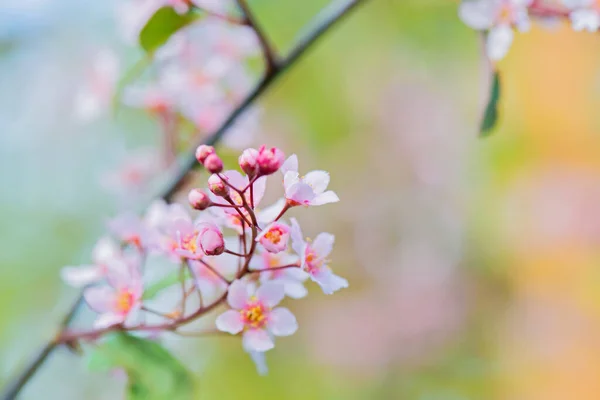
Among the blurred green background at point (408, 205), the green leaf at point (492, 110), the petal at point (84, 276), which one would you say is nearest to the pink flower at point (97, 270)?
the petal at point (84, 276)

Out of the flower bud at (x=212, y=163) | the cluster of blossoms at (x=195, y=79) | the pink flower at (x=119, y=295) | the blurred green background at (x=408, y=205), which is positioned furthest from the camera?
the blurred green background at (x=408, y=205)

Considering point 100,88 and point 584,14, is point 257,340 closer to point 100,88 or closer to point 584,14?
point 584,14

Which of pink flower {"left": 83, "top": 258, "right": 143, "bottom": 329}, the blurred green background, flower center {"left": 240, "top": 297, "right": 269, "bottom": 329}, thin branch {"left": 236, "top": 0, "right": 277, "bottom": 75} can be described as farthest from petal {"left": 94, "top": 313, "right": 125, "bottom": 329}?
the blurred green background

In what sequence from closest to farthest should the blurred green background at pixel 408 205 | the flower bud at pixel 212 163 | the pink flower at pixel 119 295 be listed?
the flower bud at pixel 212 163, the pink flower at pixel 119 295, the blurred green background at pixel 408 205

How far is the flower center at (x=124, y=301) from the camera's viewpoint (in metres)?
0.50

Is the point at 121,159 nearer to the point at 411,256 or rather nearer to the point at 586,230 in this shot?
the point at 411,256

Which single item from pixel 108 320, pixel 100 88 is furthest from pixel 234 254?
pixel 100 88

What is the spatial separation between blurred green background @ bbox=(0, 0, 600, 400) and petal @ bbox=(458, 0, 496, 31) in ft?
3.77

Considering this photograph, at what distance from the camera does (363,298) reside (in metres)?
1.91

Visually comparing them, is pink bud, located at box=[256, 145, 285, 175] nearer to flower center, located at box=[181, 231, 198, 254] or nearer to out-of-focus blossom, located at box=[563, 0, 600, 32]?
flower center, located at box=[181, 231, 198, 254]

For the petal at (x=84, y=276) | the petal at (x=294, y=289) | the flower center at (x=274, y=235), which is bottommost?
the petal at (x=84, y=276)

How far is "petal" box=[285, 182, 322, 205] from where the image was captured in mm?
402

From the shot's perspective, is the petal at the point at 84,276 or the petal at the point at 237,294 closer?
the petal at the point at 237,294

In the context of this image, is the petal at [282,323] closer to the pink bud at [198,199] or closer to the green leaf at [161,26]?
the pink bud at [198,199]
